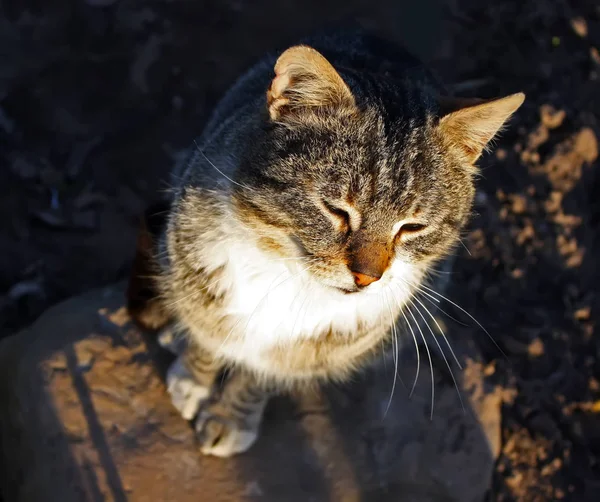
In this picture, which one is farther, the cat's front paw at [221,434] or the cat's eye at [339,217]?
the cat's front paw at [221,434]

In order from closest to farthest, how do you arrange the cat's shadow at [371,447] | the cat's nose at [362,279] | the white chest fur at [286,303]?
the cat's nose at [362,279]
the white chest fur at [286,303]
the cat's shadow at [371,447]

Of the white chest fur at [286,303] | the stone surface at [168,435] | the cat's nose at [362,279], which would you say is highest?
the cat's nose at [362,279]

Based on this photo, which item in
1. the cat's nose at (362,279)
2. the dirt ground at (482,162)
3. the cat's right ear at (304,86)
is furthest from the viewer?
the dirt ground at (482,162)

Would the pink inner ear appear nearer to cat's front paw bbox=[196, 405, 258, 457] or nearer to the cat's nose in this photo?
the cat's nose

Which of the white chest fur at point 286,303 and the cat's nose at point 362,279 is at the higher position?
the cat's nose at point 362,279

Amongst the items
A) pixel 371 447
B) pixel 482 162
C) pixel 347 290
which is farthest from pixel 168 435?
Answer: pixel 482 162

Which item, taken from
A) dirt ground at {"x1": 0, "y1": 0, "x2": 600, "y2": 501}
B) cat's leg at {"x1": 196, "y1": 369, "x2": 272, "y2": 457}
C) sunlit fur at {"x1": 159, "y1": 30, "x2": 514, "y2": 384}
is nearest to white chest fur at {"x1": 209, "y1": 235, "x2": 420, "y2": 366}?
sunlit fur at {"x1": 159, "y1": 30, "x2": 514, "y2": 384}

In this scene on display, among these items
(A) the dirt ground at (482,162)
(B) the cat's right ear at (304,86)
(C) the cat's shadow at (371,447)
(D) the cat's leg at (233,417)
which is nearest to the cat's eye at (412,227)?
(B) the cat's right ear at (304,86)

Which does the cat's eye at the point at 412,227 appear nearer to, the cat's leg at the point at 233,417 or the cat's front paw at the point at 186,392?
the cat's leg at the point at 233,417

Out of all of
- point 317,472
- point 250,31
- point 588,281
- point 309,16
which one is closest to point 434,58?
point 309,16
